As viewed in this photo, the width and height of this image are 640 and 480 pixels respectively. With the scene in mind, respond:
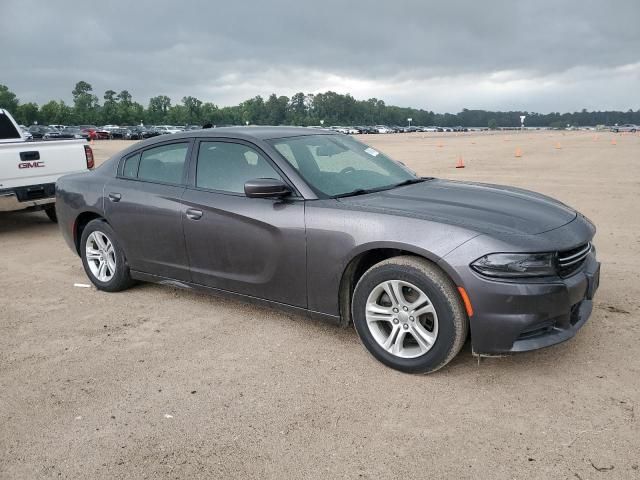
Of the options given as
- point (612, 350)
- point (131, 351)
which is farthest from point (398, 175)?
point (131, 351)

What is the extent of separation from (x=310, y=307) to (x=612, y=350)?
207 cm

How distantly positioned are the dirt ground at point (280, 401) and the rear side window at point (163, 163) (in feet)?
3.70

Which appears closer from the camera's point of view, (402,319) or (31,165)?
(402,319)

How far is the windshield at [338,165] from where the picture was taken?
4.14m

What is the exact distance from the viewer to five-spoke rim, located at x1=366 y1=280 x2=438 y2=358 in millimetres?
3461

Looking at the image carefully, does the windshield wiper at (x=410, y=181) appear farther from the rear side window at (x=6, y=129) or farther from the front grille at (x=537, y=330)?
the rear side window at (x=6, y=129)

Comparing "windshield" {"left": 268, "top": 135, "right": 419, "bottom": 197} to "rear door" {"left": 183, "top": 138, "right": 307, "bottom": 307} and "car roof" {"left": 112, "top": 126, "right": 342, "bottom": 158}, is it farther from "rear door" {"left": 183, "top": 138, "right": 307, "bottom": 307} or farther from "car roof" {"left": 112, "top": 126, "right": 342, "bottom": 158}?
"rear door" {"left": 183, "top": 138, "right": 307, "bottom": 307}

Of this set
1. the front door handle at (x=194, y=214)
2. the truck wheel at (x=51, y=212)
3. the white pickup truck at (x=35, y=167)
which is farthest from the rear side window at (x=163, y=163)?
the truck wheel at (x=51, y=212)

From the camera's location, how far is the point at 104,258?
539cm

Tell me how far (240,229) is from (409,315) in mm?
1429

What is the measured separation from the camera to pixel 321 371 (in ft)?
12.1

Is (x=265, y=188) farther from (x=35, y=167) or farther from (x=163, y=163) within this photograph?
(x=35, y=167)

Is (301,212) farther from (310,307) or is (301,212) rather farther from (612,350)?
(612,350)

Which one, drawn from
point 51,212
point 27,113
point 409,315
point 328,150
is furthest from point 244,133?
point 27,113
